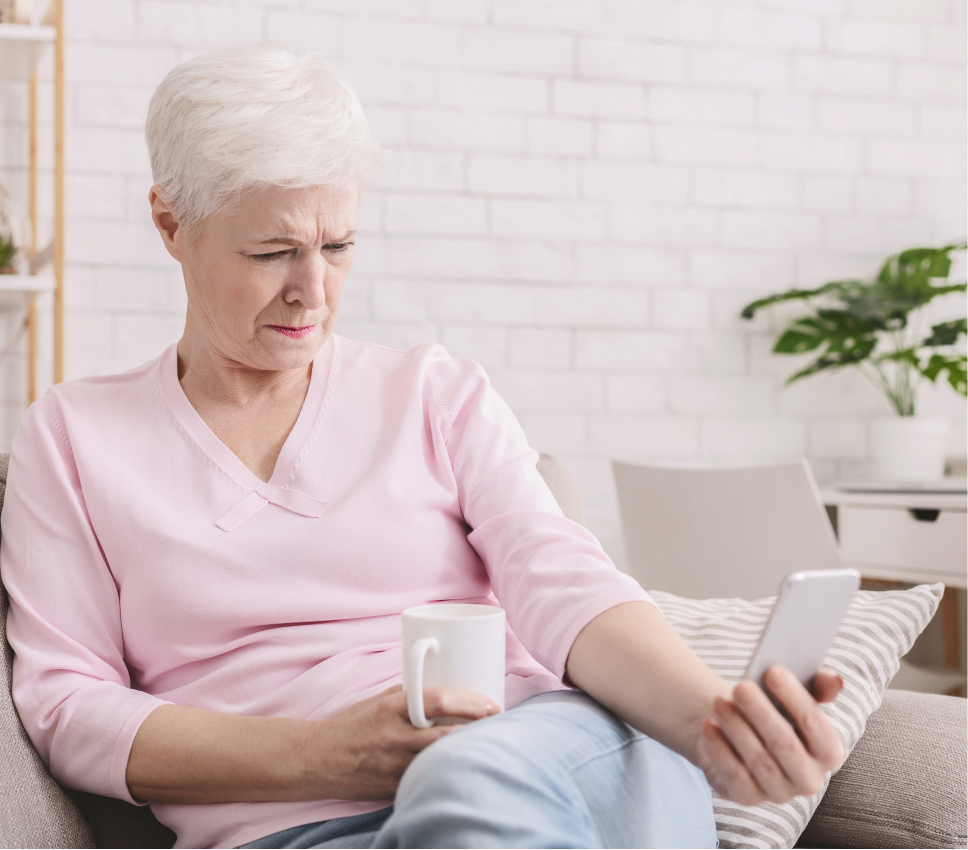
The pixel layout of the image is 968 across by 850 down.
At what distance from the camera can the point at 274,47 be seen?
1.04 metres

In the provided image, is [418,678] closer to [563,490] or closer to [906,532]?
[563,490]

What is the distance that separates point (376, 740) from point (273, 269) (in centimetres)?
49

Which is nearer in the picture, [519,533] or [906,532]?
[519,533]

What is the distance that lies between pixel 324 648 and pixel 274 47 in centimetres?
62

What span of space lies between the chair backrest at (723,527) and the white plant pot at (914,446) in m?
0.52

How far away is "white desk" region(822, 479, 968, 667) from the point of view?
1.97 meters

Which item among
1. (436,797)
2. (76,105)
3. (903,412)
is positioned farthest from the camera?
(903,412)

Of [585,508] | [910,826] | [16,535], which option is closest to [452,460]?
[16,535]

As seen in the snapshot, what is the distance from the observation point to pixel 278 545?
0.96 m

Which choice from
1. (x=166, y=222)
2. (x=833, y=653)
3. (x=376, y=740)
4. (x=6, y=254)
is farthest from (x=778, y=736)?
(x=6, y=254)

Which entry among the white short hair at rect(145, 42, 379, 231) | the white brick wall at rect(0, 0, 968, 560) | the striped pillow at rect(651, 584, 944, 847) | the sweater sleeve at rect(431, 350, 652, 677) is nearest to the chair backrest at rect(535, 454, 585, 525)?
the striped pillow at rect(651, 584, 944, 847)

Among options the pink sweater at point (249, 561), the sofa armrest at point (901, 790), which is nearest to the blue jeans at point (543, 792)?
the pink sweater at point (249, 561)

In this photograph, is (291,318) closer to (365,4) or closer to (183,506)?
(183,506)

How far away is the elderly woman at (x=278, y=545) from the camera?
0.82 meters
